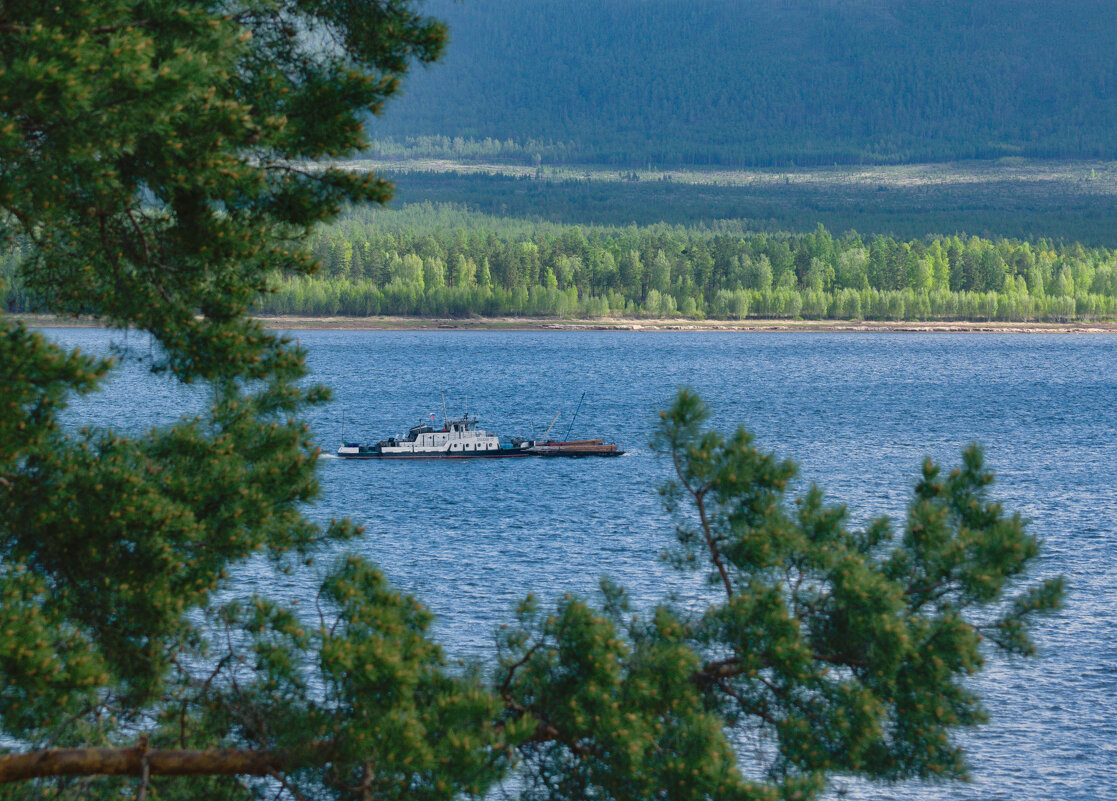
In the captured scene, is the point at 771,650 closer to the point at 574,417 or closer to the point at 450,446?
the point at 450,446

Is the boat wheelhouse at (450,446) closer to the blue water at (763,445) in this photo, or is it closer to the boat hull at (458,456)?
the boat hull at (458,456)

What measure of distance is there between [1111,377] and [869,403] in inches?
1787

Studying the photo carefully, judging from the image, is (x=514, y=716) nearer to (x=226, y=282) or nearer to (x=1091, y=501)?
(x=226, y=282)

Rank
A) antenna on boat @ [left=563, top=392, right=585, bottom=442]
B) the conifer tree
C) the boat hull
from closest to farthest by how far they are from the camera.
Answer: the conifer tree → the boat hull → antenna on boat @ [left=563, top=392, right=585, bottom=442]

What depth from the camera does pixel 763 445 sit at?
53312 millimetres

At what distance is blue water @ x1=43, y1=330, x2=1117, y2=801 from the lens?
2615 centimetres

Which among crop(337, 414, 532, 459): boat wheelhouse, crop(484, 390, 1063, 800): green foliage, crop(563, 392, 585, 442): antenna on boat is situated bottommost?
crop(563, 392, 585, 442): antenna on boat

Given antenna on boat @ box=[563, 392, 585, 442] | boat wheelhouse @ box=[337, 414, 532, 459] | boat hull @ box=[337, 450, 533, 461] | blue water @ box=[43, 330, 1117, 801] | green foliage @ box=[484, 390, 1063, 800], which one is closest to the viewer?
green foliage @ box=[484, 390, 1063, 800]

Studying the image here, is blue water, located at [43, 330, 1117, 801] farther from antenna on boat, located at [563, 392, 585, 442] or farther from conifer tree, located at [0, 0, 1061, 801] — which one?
conifer tree, located at [0, 0, 1061, 801]

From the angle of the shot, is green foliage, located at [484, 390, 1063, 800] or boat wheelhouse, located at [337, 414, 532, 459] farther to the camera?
boat wheelhouse, located at [337, 414, 532, 459]

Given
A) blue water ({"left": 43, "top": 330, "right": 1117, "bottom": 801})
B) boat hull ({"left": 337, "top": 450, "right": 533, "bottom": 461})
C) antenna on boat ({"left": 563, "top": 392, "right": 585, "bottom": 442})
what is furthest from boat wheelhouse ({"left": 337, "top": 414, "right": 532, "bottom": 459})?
antenna on boat ({"left": 563, "top": 392, "right": 585, "bottom": 442})

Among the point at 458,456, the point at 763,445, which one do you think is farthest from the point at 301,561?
the point at 458,456

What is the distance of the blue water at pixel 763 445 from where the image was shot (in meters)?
26.2

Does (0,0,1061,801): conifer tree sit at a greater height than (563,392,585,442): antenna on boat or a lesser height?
greater
